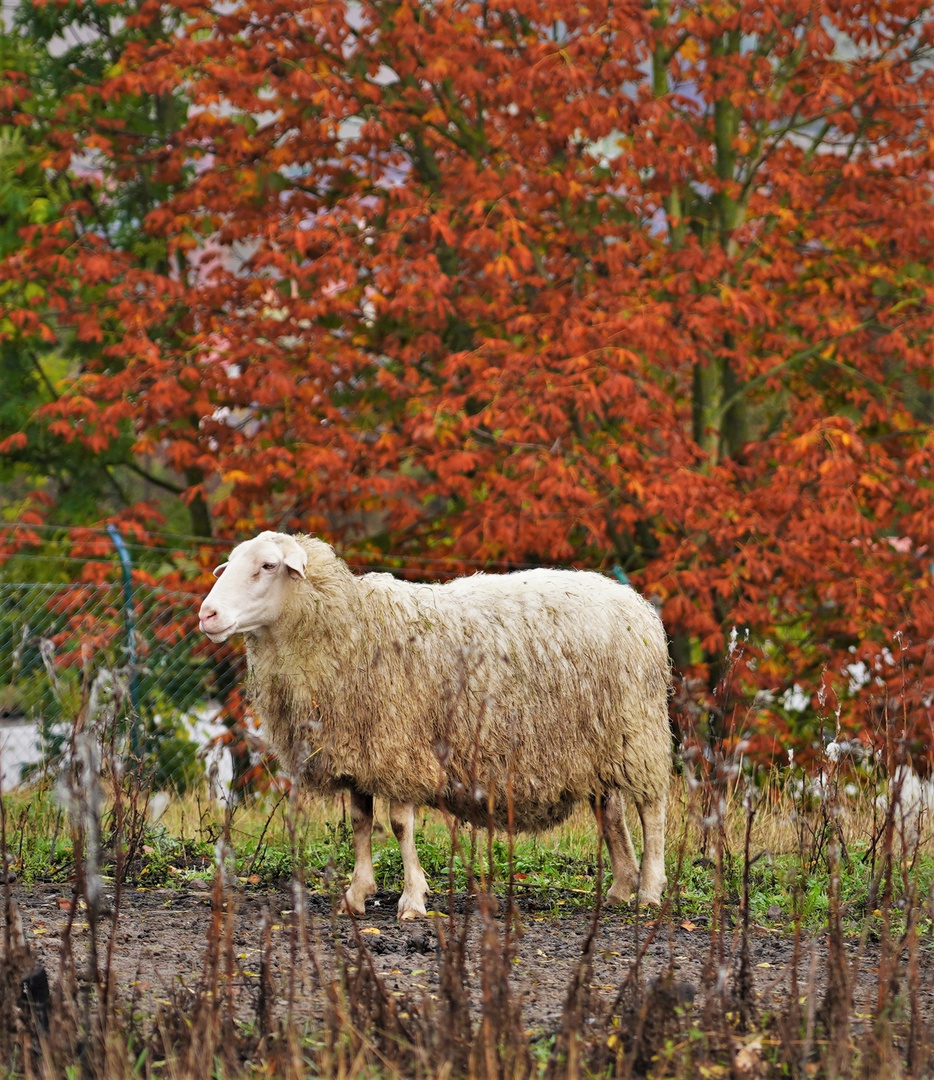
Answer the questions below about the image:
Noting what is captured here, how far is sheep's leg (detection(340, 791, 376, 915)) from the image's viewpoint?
5.26m

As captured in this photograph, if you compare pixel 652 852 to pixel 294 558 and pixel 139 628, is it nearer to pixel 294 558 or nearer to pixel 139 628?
pixel 294 558

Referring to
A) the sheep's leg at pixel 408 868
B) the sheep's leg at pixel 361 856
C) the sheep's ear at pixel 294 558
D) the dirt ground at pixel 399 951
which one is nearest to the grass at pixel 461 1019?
the dirt ground at pixel 399 951

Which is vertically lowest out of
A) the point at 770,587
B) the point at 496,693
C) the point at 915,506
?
the point at 496,693

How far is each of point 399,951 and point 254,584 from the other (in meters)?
1.50

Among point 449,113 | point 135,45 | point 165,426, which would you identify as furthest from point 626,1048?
point 135,45

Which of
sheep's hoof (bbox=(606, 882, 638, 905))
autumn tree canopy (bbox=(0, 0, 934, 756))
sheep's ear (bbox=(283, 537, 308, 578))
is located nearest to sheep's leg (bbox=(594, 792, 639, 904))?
sheep's hoof (bbox=(606, 882, 638, 905))

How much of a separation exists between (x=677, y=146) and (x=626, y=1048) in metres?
6.63

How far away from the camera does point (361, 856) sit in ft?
17.5

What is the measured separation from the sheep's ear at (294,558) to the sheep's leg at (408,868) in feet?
3.22

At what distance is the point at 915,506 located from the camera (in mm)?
8445

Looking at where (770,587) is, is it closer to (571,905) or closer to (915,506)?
(915,506)

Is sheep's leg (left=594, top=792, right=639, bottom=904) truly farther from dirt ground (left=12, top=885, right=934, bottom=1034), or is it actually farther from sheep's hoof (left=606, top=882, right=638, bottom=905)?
dirt ground (left=12, top=885, right=934, bottom=1034)

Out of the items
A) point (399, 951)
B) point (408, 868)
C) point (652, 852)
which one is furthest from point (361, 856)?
point (652, 852)

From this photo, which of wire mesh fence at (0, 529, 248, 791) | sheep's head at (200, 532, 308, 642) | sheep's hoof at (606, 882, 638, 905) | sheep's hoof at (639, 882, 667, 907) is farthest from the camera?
wire mesh fence at (0, 529, 248, 791)
